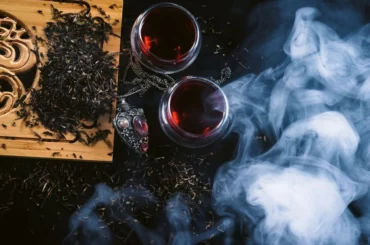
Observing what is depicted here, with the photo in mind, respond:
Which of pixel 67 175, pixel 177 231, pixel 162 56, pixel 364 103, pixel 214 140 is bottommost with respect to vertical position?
pixel 177 231

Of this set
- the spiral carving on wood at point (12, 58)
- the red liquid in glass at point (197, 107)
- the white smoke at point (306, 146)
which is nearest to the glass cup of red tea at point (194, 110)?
the red liquid in glass at point (197, 107)

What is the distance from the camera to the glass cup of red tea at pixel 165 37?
1572 millimetres

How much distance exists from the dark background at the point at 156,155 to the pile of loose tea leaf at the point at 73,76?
3.6 inches

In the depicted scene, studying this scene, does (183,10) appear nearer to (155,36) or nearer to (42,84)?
(155,36)

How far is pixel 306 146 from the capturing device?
1.70m

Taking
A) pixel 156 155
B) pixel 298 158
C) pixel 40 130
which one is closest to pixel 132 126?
pixel 156 155

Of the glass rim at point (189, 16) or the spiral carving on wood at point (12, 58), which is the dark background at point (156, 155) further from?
the spiral carving on wood at point (12, 58)

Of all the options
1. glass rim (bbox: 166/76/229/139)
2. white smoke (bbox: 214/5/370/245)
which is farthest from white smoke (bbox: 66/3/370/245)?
glass rim (bbox: 166/76/229/139)

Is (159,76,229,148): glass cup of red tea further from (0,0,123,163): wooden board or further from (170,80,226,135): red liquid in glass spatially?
(0,0,123,163): wooden board

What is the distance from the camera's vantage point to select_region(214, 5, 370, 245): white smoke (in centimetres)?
166

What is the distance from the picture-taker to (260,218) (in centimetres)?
165

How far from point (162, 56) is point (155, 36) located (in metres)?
0.06

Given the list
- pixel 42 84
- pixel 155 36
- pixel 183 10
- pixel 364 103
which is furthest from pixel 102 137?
pixel 364 103

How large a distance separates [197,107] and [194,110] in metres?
0.01
